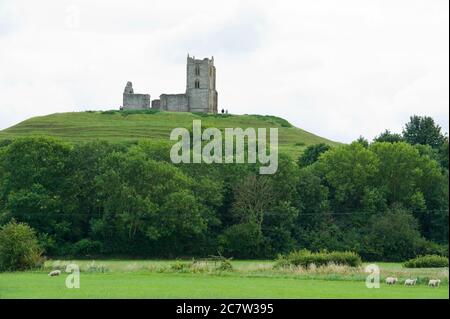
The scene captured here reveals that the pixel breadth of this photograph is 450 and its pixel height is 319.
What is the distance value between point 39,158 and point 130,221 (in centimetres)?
1181

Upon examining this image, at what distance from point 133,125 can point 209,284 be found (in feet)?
372

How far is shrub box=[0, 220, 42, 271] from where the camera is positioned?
2007 inches

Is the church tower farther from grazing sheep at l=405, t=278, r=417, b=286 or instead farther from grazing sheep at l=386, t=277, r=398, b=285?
grazing sheep at l=405, t=278, r=417, b=286

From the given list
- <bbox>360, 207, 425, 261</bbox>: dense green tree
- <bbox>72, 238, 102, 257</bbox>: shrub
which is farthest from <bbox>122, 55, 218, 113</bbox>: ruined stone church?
<bbox>72, 238, 102, 257</bbox>: shrub

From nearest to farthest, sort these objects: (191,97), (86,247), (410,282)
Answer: (410,282) → (86,247) → (191,97)

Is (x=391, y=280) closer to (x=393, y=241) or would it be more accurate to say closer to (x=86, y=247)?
(x=393, y=241)

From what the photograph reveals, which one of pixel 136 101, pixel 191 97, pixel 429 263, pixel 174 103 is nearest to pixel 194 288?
pixel 429 263

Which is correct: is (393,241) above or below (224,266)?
above

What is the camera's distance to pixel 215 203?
249ft

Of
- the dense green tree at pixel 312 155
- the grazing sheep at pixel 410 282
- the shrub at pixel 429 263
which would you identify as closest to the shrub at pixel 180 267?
the grazing sheep at pixel 410 282

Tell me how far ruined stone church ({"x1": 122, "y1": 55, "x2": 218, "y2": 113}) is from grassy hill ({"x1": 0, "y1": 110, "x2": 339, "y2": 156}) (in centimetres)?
1448

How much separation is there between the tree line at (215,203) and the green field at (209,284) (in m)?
19.7

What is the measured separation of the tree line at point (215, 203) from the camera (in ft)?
234
